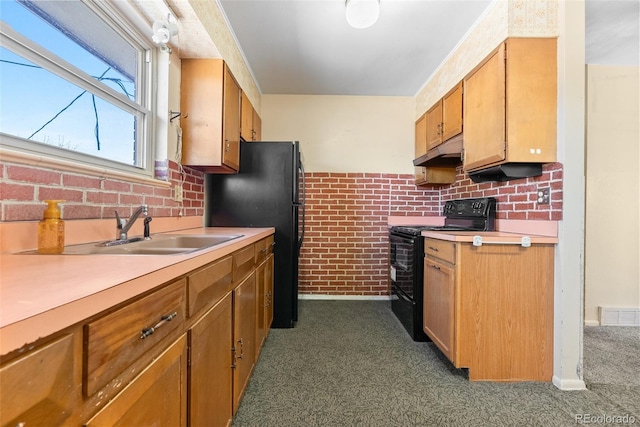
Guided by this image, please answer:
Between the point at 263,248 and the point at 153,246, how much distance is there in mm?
716

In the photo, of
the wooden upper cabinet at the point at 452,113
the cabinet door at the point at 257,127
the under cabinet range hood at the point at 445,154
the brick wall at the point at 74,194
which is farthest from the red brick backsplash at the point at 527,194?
the brick wall at the point at 74,194

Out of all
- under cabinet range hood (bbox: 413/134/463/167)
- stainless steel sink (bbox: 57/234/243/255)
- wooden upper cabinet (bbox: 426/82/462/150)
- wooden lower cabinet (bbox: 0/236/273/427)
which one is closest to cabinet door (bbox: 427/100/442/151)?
wooden upper cabinet (bbox: 426/82/462/150)

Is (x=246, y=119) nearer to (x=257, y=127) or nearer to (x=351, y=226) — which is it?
(x=257, y=127)

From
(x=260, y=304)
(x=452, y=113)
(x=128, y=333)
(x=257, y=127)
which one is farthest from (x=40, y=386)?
(x=257, y=127)

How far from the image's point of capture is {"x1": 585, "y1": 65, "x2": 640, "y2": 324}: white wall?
2424mm

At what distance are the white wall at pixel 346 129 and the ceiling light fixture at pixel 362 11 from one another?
1465 mm

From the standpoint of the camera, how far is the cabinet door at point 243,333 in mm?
1296

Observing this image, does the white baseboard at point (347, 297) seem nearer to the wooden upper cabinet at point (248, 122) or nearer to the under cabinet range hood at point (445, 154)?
the under cabinet range hood at point (445, 154)

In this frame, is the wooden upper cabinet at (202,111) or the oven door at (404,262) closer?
the wooden upper cabinet at (202,111)

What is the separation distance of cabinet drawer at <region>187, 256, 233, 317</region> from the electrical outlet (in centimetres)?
187

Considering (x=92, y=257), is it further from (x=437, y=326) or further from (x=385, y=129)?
(x=385, y=129)

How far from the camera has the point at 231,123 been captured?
86.1 inches

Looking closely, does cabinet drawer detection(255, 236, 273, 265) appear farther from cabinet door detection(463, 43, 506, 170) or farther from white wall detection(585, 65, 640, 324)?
white wall detection(585, 65, 640, 324)

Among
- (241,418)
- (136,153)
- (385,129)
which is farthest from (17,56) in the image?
(385,129)
